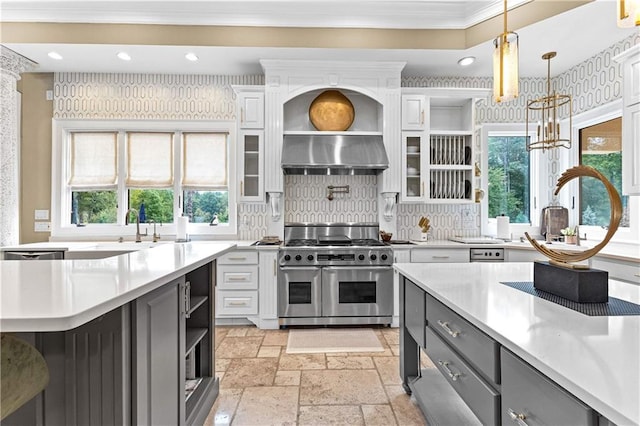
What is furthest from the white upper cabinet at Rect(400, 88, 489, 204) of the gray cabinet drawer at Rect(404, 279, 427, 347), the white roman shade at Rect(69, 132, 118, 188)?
the white roman shade at Rect(69, 132, 118, 188)

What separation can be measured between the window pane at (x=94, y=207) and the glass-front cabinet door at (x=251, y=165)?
1752 mm

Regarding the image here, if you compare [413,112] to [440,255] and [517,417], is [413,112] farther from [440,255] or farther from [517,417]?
[517,417]

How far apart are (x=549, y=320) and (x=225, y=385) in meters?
2.26

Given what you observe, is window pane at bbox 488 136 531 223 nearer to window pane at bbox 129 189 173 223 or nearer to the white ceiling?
the white ceiling

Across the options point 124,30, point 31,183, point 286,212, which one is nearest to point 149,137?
point 124,30

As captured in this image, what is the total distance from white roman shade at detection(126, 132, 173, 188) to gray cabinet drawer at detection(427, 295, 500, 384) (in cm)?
379

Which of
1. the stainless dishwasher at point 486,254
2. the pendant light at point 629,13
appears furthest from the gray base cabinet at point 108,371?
the stainless dishwasher at point 486,254

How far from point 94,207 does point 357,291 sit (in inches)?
136

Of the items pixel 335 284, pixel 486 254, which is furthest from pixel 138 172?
pixel 486 254

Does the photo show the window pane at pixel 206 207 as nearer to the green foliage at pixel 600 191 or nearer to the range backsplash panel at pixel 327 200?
the range backsplash panel at pixel 327 200

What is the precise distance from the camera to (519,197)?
15.6ft

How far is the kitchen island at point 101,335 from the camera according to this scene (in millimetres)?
1033

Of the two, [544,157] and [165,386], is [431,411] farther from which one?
[544,157]

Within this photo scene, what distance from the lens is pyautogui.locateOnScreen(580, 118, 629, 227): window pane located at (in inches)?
151
